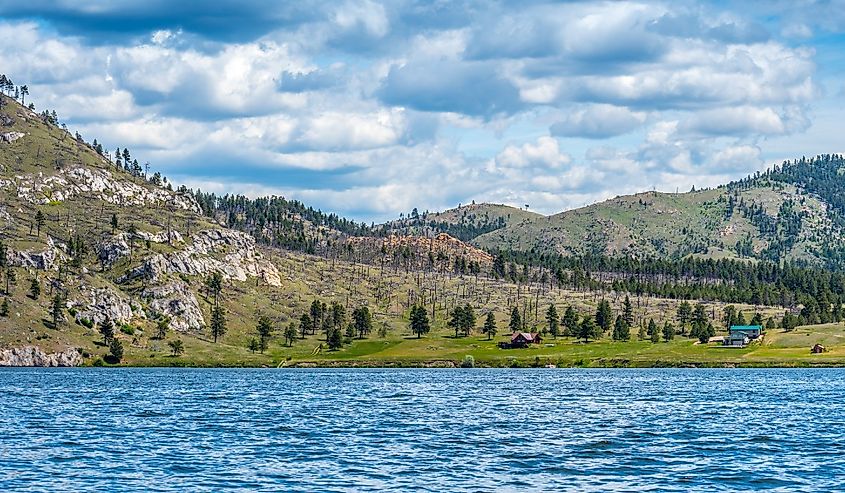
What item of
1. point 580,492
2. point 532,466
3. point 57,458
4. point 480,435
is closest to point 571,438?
point 480,435

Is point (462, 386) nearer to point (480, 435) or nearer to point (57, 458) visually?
point (480, 435)

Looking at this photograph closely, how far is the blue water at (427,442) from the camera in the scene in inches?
2240

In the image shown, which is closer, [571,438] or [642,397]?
[571,438]

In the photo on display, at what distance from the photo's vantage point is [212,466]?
2462 inches

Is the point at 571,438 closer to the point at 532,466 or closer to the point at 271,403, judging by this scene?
the point at 532,466

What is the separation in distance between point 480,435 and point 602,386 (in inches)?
3142

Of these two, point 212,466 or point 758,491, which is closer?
point 758,491

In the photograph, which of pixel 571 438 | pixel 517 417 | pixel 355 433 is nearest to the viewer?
pixel 571 438

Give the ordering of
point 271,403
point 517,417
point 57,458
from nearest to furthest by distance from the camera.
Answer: point 57,458
point 517,417
point 271,403

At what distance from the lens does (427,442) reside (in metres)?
75.7

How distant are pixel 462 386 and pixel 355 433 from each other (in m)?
80.2

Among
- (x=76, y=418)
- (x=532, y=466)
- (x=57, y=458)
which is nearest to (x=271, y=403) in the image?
(x=76, y=418)

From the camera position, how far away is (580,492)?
173 feet

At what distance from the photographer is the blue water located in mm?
56906
